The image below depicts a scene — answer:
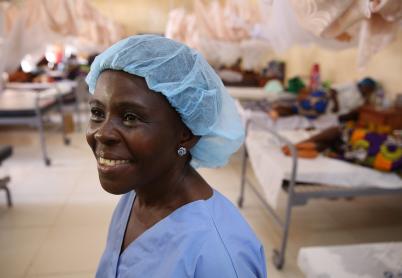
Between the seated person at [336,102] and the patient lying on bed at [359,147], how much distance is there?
568mm

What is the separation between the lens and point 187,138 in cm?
86

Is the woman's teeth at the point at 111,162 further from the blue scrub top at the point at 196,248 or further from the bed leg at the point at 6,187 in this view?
the bed leg at the point at 6,187

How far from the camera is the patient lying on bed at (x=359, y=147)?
2.04m

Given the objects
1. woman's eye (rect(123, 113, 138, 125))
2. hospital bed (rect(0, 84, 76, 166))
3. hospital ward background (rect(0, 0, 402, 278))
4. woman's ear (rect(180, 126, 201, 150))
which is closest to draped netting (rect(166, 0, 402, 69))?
hospital ward background (rect(0, 0, 402, 278))

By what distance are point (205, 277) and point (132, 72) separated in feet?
1.67

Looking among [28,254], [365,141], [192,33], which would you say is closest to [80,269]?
[28,254]

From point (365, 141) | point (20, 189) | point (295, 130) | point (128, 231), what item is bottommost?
point (20, 189)

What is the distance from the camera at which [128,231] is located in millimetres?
955

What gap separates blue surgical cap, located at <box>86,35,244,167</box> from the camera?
742 mm

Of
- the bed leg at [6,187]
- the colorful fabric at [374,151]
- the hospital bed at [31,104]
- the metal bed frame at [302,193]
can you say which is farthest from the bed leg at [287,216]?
the hospital bed at [31,104]

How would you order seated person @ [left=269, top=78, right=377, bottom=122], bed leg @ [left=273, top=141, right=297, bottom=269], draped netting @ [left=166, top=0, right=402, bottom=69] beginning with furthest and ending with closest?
seated person @ [left=269, top=78, right=377, bottom=122], bed leg @ [left=273, top=141, right=297, bottom=269], draped netting @ [left=166, top=0, right=402, bottom=69]

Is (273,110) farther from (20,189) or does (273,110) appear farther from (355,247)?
(20,189)

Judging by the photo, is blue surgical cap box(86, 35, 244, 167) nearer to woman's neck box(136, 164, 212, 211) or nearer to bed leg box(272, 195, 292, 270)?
woman's neck box(136, 164, 212, 211)

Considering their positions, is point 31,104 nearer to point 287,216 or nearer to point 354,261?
point 287,216
